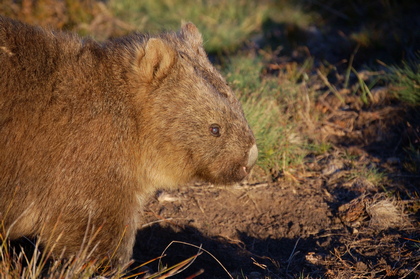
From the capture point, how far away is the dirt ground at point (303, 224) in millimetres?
4449

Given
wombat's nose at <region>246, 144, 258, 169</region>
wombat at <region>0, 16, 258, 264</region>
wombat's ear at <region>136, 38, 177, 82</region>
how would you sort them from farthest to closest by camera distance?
wombat's nose at <region>246, 144, 258, 169</region>, wombat's ear at <region>136, 38, 177, 82</region>, wombat at <region>0, 16, 258, 264</region>

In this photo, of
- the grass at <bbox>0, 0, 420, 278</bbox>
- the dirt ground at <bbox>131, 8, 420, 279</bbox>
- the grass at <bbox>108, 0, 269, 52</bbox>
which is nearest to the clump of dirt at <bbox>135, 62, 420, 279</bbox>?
the dirt ground at <bbox>131, 8, 420, 279</bbox>

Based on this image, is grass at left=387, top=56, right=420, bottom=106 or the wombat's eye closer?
the wombat's eye

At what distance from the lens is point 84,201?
12.2 feet

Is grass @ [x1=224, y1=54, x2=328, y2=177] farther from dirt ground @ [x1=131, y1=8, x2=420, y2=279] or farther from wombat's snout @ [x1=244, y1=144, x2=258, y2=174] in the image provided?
wombat's snout @ [x1=244, y1=144, x2=258, y2=174]

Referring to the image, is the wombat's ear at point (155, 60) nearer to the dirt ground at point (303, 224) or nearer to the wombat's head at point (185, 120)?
the wombat's head at point (185, 120)

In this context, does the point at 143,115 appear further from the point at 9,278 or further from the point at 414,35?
the point at 414,35

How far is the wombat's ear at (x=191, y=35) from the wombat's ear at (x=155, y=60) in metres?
0.52

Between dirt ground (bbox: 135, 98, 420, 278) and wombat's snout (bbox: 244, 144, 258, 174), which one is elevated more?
wombat's snout (bbox: 244, 144, 258, 174)

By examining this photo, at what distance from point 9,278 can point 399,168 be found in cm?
428

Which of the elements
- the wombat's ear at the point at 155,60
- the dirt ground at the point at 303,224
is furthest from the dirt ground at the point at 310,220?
the wombat's ear at the point at 155,60

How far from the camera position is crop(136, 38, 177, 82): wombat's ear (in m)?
3.95

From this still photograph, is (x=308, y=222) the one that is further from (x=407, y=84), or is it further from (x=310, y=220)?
(x=407, y=84)

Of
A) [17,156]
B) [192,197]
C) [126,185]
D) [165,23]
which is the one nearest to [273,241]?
[192,197]
